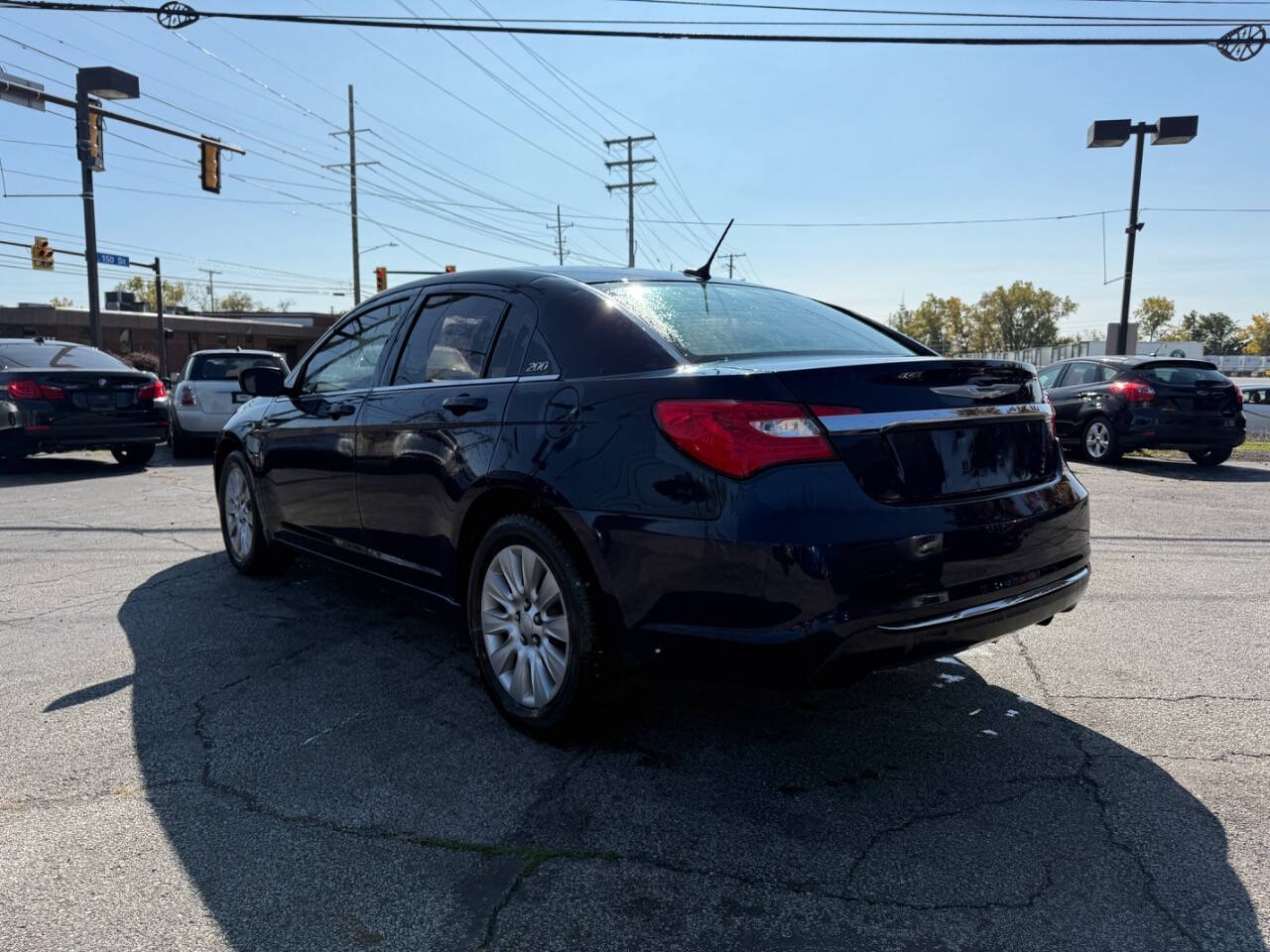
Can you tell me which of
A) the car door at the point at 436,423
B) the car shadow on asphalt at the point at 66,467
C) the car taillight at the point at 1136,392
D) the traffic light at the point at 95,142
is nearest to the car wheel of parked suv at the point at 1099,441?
the car taillight at the point at 1136,392

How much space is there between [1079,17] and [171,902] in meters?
14.5

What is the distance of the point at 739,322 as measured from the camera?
350cm

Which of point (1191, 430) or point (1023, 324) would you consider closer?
point (1191, 430)

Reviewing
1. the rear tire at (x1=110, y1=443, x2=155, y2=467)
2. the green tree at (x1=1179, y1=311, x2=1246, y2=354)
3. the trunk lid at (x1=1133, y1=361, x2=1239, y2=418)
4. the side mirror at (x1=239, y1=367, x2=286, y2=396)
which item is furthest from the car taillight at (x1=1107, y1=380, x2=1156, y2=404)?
the green tree at (x1=1179, y1=311, x2=1246, y2=354)

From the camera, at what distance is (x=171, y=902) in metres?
2.32

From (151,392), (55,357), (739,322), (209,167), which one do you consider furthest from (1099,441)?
(209,167)

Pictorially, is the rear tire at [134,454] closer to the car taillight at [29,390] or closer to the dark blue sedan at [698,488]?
the car taillight at [29,390]

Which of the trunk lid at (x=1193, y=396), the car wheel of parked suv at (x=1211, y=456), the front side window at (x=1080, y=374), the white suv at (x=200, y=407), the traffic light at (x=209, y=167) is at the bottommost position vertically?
the car wheel of parked suv at (x=1211, y=456)

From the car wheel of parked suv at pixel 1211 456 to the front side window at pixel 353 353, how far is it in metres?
11.4

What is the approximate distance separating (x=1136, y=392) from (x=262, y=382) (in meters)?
10.7

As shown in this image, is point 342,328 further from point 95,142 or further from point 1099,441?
point 95,142

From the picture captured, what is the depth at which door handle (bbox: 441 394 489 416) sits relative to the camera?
3.43m

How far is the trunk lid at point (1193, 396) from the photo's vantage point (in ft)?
37.9

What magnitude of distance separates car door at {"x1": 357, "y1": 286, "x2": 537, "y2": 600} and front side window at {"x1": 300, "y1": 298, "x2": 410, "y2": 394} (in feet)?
0.79
